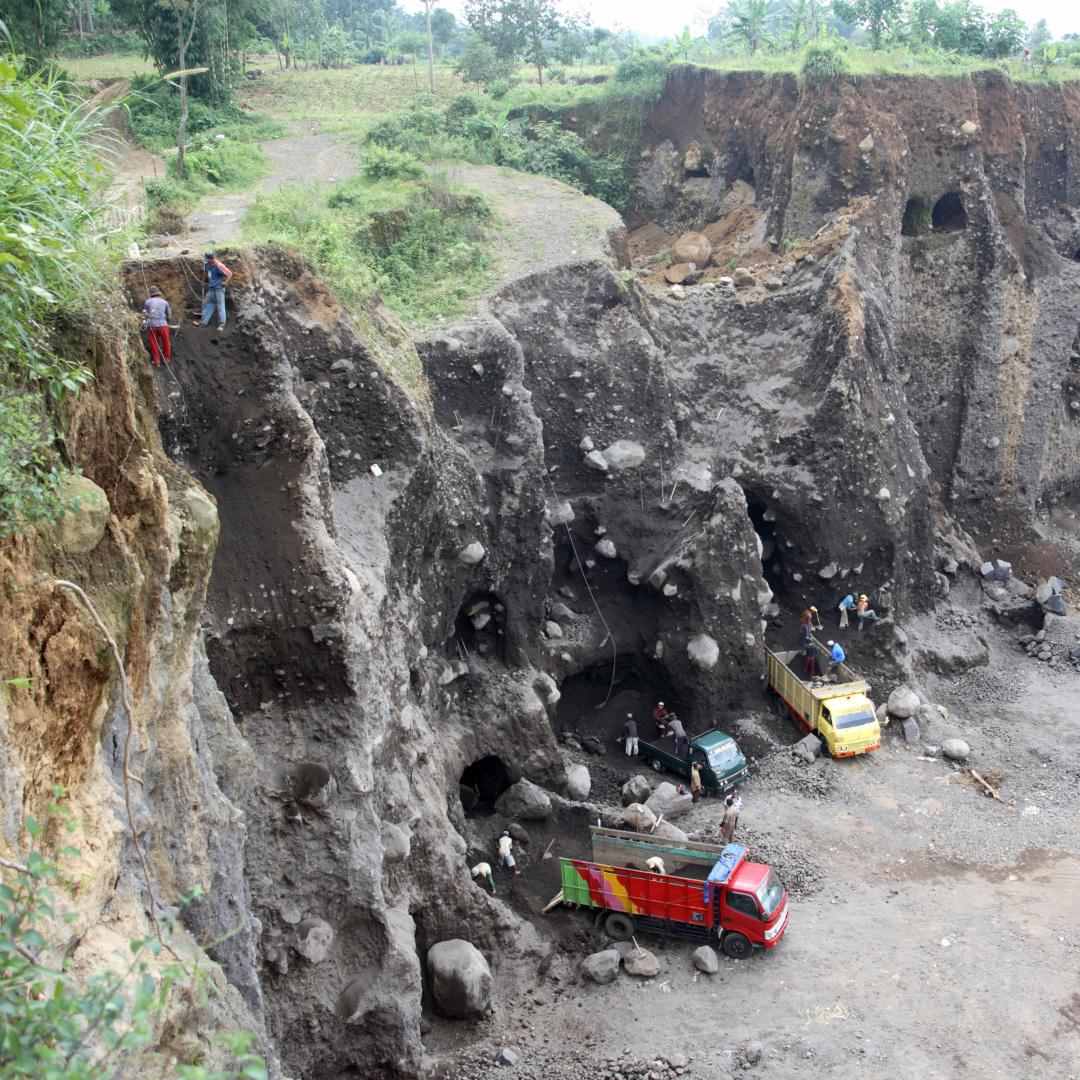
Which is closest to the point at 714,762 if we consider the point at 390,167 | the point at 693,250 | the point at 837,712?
the point at 837,712

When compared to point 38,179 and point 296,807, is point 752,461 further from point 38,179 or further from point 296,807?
point 38,179

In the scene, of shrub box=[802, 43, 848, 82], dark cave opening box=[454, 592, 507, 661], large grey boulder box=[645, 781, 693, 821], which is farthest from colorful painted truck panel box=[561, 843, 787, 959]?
shrub box=[802, 43, 848, 82]

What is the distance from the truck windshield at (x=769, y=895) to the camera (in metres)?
16.6

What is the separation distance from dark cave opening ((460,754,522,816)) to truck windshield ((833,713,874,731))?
22.0 feet

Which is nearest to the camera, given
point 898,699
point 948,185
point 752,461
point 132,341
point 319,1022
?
point 132,341

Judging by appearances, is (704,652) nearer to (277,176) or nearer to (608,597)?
(608,597)

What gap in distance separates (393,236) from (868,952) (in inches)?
685

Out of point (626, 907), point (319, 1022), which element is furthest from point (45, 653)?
point (626, 907)

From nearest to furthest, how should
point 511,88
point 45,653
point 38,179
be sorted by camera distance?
point 45,653 < point 38,179 < point 511,88

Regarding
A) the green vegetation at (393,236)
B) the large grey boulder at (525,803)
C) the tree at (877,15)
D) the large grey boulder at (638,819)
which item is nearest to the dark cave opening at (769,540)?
the large grey boulder at (638,819)

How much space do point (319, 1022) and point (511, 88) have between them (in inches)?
1249

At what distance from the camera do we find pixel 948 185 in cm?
3091

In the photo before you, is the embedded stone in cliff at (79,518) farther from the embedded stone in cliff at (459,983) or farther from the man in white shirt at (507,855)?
the man in white shirt at (507,855)

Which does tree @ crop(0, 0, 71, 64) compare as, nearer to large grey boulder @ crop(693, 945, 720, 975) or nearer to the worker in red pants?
the worker in red pants
